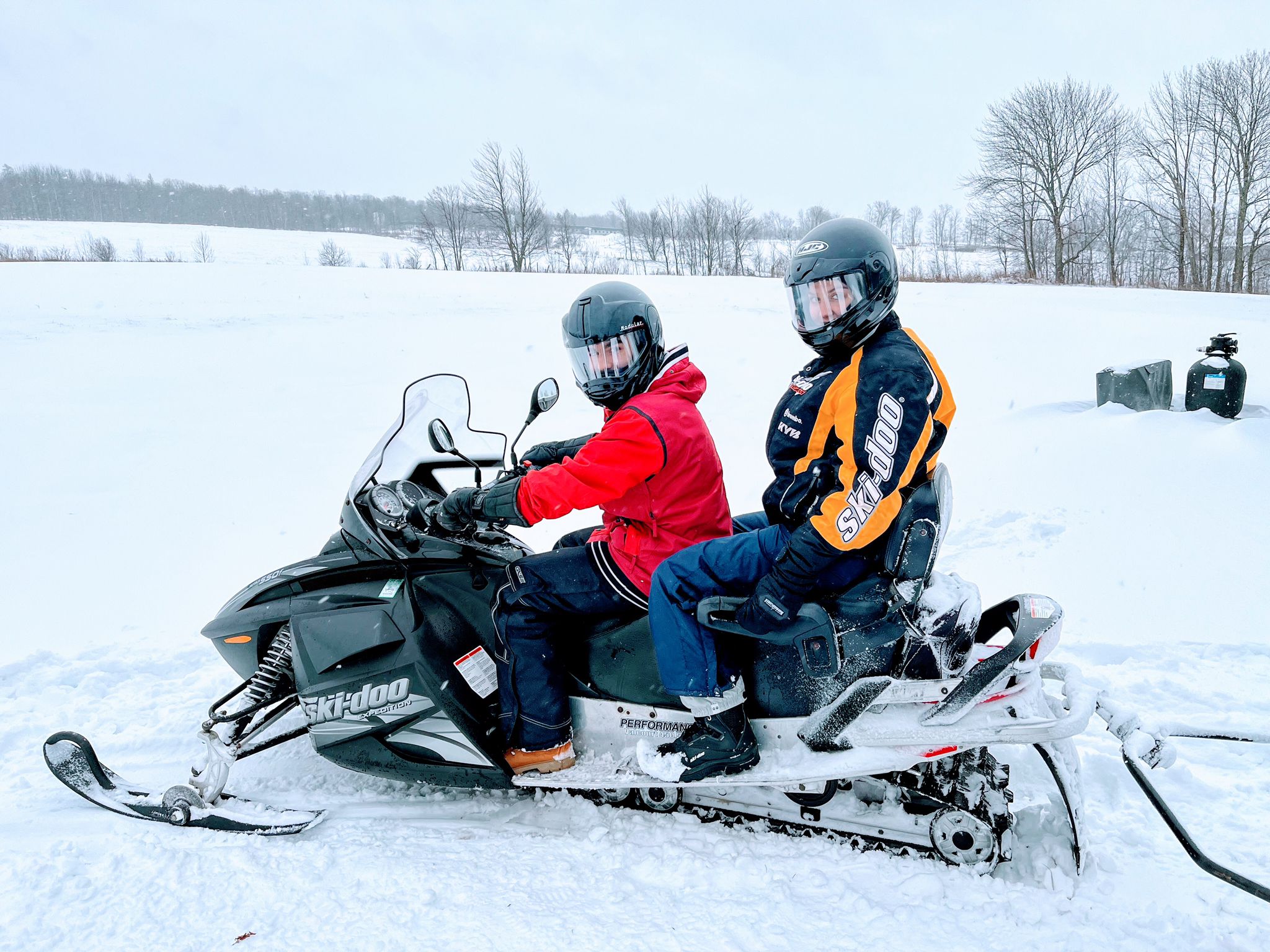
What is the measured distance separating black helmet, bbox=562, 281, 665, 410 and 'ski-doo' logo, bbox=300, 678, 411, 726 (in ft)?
4.03

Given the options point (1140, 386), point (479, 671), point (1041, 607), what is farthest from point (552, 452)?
point (1140, 386)

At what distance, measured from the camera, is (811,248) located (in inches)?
93.7

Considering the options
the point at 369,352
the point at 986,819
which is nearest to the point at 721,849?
the point at 986,819

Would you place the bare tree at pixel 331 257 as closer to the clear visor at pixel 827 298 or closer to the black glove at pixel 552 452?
the black glove at pixel 552 452

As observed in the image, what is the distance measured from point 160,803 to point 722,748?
1.92 metres

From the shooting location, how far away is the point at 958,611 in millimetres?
2236

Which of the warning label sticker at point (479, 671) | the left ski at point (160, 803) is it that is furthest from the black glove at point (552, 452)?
the left ski at point (160, 803)

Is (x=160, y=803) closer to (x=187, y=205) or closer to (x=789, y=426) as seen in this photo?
(x=789, y=426)

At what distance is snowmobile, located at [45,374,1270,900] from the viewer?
2232 millimetres

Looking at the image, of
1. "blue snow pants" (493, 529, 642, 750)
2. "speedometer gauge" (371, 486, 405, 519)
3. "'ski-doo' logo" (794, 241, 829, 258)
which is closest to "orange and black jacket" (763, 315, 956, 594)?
"'ski-doo' logo" (794, 241, 829, 258)

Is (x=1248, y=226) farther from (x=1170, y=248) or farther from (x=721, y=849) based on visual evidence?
(x=721, y=849)

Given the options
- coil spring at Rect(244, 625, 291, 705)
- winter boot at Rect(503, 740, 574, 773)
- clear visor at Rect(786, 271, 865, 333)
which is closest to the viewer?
clear visor at Rect(786, 271, 865, 333)

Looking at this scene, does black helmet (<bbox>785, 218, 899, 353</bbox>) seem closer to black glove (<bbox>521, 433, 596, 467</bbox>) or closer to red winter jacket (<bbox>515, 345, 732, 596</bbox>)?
red winter jacket (<bbox>515, 345, 732, 596</bbox>)

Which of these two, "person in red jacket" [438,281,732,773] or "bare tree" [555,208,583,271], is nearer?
"person in red jacket" [438,281,732,773]
